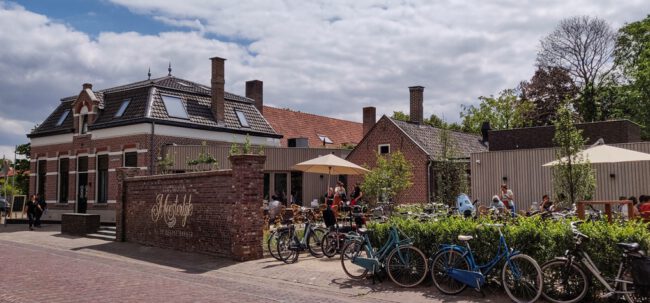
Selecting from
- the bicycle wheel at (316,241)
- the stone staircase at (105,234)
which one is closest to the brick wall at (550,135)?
the bicycle wheel at (316,241)

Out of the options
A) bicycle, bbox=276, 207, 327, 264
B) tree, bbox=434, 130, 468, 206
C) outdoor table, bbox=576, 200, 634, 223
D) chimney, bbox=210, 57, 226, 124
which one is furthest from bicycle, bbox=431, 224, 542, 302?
chimney, bbox=210, 57, 226, 124

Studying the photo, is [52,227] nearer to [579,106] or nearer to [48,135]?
[48,135]

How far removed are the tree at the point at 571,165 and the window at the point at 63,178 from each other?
909 inches

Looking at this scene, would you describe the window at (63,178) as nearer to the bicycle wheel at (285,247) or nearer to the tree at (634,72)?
the bicycle wheel at (285,247)

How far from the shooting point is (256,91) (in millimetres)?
36875

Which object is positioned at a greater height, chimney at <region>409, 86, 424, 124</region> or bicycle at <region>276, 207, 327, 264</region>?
chimney at <region>409, 86, 424, 124</region>

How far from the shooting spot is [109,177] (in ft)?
84.5

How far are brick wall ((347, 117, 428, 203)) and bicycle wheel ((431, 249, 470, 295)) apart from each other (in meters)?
19.3

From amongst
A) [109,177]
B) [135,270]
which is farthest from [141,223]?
[109,177]

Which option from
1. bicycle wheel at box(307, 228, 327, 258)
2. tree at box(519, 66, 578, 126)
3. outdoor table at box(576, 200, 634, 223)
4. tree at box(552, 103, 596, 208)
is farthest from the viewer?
tree at box(519, 66, 578, 126)

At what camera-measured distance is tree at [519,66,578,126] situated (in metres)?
39.2

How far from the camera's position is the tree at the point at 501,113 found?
44.8 metres

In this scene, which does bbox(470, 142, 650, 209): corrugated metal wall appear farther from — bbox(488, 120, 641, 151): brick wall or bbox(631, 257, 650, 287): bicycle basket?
bbox(631, 257, 650, 287): bicycle basket

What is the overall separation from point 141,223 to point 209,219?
4.05 metres
